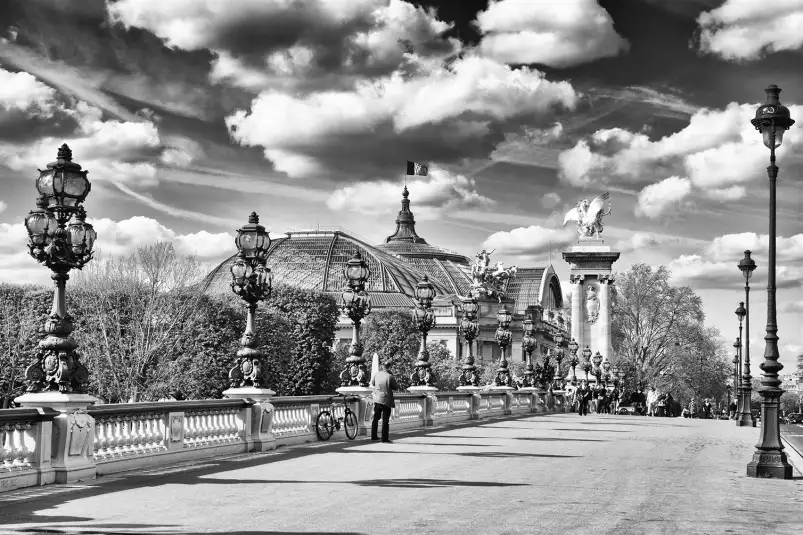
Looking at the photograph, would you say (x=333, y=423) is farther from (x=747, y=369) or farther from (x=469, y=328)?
(x=747, y=369)

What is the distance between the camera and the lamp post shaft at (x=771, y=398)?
2081 centimetres

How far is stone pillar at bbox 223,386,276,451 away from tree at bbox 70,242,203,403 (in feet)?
142

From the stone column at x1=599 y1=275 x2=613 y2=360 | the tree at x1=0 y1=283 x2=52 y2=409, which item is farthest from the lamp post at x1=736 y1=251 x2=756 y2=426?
the stone column at x1=599 y1=275 x2=613 y2=360

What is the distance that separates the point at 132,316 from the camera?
6981 cm

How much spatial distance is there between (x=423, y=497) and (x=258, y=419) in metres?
9.51

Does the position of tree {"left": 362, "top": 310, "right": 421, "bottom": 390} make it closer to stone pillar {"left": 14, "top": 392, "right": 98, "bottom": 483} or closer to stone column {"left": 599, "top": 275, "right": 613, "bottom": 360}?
stone column {"left": 599, "top": 275, "right": 613, "bottom": 360}

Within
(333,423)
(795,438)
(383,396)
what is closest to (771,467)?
(383,396)

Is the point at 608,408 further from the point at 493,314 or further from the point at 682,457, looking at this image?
the point at 493,314

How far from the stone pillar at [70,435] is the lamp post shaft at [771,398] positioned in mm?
11546

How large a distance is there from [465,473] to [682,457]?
8.21 metres

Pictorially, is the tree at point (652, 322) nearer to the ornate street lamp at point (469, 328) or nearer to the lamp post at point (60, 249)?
the ornate street lamp at point (469, 328)

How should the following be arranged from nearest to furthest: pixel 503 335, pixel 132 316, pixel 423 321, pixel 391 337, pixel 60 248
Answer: pixel 60 248, pixel 423 321, pixel 503 335, pixel 132 316, pixel 391 337

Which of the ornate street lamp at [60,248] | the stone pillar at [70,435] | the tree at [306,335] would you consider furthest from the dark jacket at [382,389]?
the tree at [306,335]

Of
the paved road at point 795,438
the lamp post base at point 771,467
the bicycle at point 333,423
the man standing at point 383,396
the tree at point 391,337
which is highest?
the tree at point 391,337
